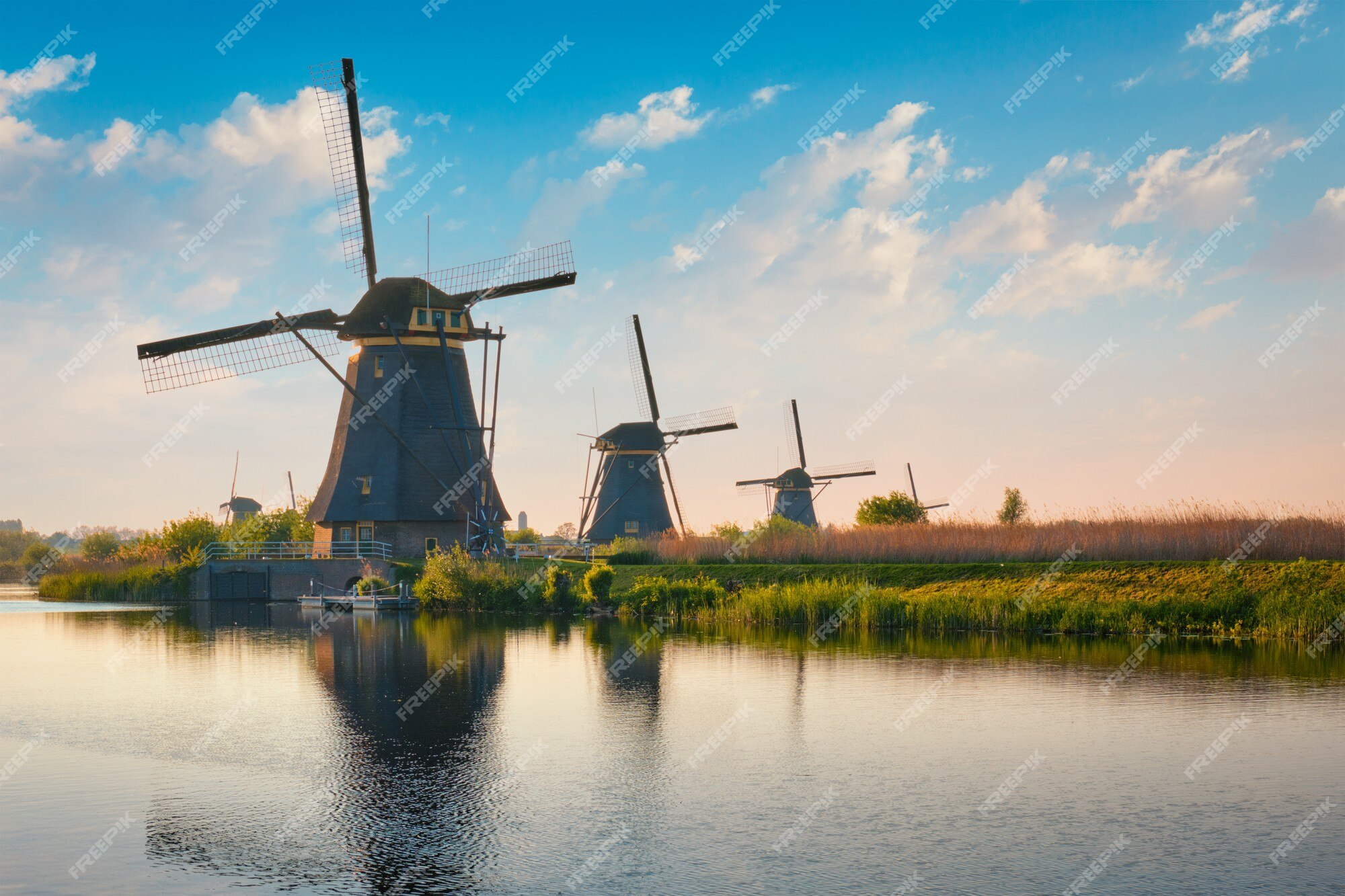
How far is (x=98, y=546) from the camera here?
3438 inches

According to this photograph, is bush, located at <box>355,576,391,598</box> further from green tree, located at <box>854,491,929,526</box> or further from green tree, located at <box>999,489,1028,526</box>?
green tree, located at <box>999,489,1028,526</box>

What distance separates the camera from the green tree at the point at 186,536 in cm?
5475

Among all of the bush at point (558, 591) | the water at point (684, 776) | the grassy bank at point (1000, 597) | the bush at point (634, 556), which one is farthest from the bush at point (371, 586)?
the water at point (684, 776)

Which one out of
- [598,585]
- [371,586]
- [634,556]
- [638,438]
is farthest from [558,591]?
[638,438]

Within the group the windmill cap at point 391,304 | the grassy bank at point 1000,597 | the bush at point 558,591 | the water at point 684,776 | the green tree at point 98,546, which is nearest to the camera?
the water at point 684,776

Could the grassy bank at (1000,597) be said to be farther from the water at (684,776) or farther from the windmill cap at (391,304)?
the windmill cap at (391,304)

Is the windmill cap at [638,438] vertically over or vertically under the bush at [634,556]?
over

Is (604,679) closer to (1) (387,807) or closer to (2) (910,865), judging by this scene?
(1) (387,807)

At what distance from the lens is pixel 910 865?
866 centimetres

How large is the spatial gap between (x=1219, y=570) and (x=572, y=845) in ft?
69.0

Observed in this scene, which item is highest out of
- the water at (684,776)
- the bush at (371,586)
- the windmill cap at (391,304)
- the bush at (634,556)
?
the windmill cap at (391,304)

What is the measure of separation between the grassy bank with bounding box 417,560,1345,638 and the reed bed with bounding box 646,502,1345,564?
0.99m

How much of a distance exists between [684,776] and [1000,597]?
1713 centimetres

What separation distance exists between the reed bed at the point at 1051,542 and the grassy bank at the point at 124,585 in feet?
79.9
